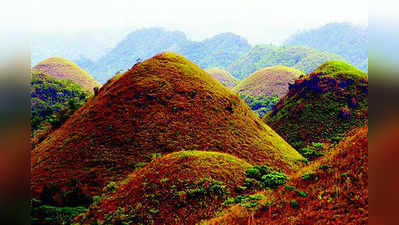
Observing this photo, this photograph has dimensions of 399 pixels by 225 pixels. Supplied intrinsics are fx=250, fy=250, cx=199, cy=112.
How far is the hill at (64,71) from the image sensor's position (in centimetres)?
10688

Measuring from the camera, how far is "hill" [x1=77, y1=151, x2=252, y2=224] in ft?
37.1

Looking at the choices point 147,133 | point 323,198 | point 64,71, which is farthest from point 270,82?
point 323,198

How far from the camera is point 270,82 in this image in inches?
4048

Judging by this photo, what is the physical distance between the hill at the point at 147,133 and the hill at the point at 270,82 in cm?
6869

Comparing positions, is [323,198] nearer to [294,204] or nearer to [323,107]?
[294,204]

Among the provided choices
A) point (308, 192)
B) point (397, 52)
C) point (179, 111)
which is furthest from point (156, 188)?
point (179, 111)

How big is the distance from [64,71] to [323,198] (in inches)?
4908

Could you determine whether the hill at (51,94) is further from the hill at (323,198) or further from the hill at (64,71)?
the hill at (323,198)

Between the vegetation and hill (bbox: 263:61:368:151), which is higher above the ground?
the vegetation

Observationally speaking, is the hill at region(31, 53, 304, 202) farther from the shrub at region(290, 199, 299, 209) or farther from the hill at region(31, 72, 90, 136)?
the hill at region(31, 72, 90, 136)

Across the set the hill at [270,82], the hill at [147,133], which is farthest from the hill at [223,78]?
the hill at [147,133]

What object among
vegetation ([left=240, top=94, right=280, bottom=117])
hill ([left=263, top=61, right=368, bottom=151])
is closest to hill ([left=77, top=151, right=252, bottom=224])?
hill ([left=263, top=61, right=368, bottom=151])

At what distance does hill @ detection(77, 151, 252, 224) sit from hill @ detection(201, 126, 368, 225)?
1845mm

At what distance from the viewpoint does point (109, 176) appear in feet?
62.1
